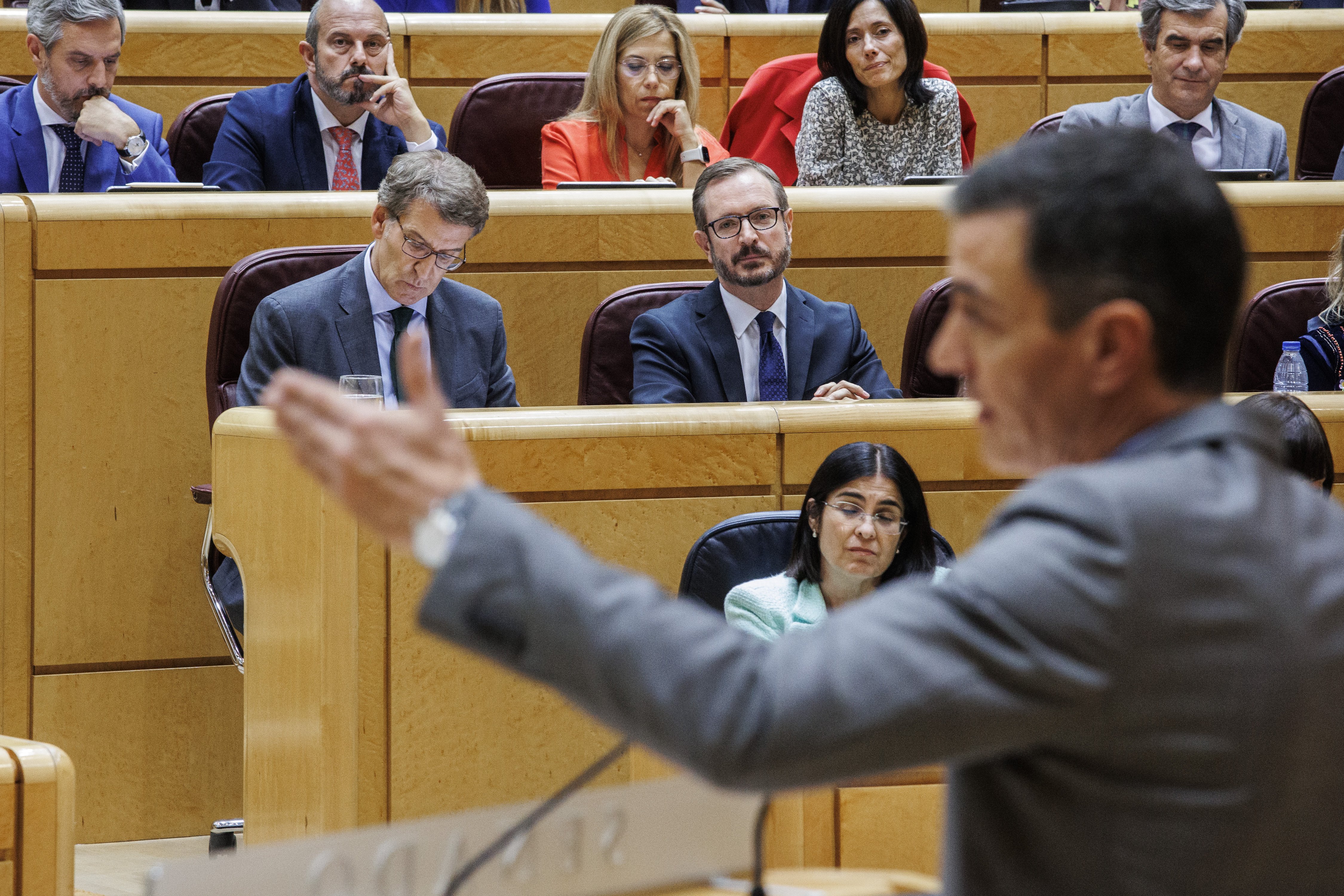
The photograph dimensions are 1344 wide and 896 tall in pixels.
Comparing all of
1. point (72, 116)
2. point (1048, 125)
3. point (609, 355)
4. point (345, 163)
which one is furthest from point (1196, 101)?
point (72, 116)

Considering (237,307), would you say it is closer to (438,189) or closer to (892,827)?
(438,189)

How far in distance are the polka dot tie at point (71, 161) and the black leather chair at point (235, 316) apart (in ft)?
1.72

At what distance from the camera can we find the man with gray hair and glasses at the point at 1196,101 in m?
2.77

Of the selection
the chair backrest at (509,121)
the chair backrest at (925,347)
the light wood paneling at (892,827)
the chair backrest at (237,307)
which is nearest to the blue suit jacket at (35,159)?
the chair backrest at (237,307)

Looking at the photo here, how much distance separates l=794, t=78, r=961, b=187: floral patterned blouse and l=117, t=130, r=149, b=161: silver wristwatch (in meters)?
1.16

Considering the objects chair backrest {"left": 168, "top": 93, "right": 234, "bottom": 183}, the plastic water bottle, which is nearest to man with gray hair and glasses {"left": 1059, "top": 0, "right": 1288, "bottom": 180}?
the plastic water bottle

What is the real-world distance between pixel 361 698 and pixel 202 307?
90 centimetres

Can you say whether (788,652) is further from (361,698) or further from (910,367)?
(910,367)

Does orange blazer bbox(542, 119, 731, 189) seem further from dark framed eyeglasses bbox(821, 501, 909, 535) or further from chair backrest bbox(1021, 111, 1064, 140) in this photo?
dark framed eyeglasses bbox(821, 501, 909, 535)

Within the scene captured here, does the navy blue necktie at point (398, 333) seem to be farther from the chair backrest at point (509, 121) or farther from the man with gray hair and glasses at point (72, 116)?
the chair backrest at point (509, 121)

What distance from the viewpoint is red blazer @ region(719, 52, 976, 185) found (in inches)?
117

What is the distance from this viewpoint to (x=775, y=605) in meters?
1.69

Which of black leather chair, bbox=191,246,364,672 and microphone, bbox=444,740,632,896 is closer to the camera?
microphone, bbox=444,740,632,896

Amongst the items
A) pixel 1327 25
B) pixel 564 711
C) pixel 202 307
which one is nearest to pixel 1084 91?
pixel 1327 25
